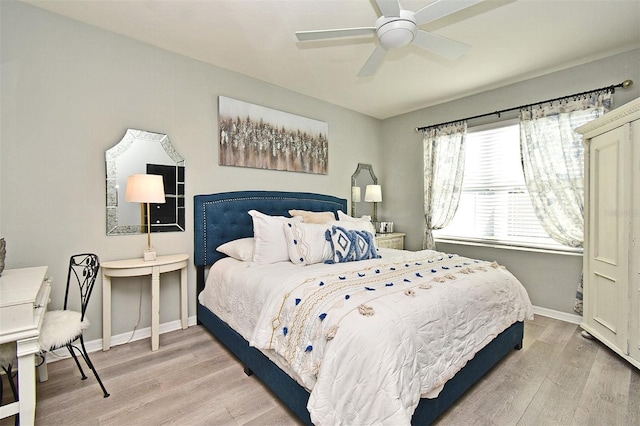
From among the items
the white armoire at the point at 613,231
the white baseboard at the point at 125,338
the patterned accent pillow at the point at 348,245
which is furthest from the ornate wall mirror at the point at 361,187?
the white baseboard at the point at 125,338

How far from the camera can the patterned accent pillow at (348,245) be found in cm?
264

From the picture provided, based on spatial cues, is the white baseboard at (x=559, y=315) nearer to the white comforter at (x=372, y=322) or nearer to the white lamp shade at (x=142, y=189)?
the white comforter at (x=372, y=322)

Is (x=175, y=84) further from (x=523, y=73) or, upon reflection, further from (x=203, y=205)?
(x=523, y=73)

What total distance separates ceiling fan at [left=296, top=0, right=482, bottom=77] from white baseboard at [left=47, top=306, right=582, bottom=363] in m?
2.89

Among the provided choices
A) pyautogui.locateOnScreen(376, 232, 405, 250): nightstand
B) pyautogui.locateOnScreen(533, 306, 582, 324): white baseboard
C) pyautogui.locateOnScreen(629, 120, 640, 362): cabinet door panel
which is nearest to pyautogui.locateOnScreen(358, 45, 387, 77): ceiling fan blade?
pyautogui.locateOnScreen(629, 120, 640, 362): cabinet door panel

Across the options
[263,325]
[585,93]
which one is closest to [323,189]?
[263,325]

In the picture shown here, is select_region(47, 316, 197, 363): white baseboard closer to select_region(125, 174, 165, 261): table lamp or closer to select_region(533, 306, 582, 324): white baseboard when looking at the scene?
select_region(125, 174, 165, 261): table lamp

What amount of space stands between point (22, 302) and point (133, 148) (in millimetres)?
1668

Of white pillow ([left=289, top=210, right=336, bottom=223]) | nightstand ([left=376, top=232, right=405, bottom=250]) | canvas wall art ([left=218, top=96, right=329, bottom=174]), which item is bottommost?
nightstand ([left=376, top=232, right=405, bottom=250])

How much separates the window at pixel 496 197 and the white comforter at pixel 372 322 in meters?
1.48

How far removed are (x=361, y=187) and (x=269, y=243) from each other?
252cm

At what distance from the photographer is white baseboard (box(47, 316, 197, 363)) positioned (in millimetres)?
2393

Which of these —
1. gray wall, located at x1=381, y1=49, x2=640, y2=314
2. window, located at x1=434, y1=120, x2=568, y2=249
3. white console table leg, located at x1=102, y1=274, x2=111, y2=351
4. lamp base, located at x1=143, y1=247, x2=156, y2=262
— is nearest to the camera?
white console table leg, located at x1=102, y1=274, x2=111, y2=351

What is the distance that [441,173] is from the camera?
424cm
